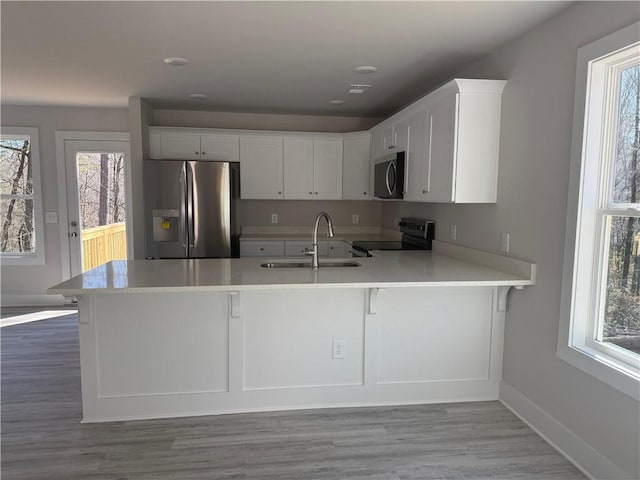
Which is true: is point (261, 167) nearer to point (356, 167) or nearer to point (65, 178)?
point (356, 167)

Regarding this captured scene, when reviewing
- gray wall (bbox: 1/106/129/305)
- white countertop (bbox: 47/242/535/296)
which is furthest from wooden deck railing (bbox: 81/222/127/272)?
white countertop (bbox: 47/242/535/296)

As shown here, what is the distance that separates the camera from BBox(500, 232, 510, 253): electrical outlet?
9.32 ft

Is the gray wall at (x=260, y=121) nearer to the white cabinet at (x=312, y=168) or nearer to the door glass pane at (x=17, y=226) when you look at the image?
the white cabinet at (x=312, y=168)

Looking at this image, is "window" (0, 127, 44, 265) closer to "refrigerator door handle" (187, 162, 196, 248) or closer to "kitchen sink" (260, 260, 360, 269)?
"refrigerator door handle" (187, 162, 196, 248)

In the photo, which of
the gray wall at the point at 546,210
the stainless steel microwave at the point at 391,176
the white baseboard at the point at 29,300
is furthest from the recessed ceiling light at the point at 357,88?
the white baseboard at the point at 29,300

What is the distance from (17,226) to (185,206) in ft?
8.59

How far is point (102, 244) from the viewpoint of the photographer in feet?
18.5

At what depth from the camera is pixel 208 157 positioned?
4820 millimetres

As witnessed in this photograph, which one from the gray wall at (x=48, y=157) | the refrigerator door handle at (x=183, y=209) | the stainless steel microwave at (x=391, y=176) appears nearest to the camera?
the stainless steel microwave at (x=391, y=176)

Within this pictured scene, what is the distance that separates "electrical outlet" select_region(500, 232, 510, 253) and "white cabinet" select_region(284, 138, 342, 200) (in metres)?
→ 2.48

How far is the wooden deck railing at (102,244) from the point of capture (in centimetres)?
555

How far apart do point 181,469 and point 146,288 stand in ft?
2.98

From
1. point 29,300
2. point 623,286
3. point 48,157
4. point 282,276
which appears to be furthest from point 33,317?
point 623,286

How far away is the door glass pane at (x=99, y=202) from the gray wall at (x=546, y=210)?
14.6ft
